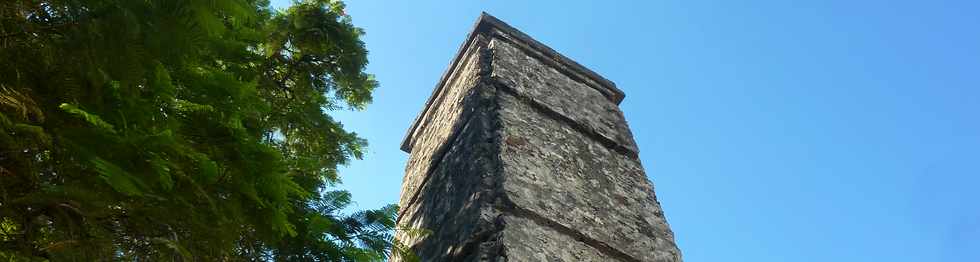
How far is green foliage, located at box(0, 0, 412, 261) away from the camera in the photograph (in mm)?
2361

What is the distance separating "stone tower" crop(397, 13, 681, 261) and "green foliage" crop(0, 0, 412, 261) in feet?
7.59

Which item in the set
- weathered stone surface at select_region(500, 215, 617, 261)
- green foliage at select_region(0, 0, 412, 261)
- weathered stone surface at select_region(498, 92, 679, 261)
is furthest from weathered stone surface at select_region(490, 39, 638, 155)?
green foliage at select_region(0, 0, 412, 261)

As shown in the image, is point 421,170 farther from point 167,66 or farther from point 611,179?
point 167,66

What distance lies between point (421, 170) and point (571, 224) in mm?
2344

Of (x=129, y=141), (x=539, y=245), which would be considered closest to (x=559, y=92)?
(x=539, y=245)

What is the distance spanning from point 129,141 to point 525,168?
385cm

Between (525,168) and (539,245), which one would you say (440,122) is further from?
(539,245)

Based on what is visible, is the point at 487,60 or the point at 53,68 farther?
the point at 487,60

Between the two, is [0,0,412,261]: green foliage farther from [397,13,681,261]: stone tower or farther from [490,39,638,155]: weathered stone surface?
[490,39,638,155]: weathered stone surface

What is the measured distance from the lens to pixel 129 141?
2.33 m

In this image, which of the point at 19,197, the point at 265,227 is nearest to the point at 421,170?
the point at 265,227

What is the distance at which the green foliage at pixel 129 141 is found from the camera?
236cm

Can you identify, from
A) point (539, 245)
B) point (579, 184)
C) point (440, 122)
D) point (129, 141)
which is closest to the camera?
point (129, 141)

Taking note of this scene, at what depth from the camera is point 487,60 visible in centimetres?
776
